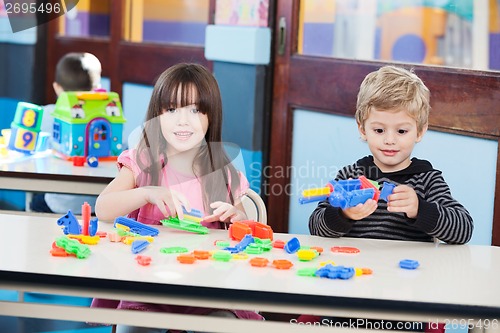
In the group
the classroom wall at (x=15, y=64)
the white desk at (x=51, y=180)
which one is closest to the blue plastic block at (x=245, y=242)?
the white desk at (x=51, y=180)

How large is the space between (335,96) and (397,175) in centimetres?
123

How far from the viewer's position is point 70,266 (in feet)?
5.15

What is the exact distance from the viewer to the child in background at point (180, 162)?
204cm

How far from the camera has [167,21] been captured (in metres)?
4.57

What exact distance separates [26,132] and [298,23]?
3.80ft

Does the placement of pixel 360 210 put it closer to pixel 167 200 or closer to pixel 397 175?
pixel 397 175

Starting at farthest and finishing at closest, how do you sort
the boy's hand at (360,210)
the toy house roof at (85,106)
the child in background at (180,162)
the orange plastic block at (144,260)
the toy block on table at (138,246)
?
1. the toy house roof at (85,106)
2. the child in background at (180,162)
3. the boy's hand at (360,210)
4. the toy block on table at (138,246)
5. the orange plastic block at (144,260)

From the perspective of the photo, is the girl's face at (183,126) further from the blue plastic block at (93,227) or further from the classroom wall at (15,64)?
the classroom wall at (15,64)

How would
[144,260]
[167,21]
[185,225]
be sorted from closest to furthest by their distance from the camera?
1. [144,260]
2. [185,225]
3. [167,21]

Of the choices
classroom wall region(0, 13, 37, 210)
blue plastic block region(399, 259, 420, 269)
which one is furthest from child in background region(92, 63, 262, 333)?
classroom wall region(0, 13, 37, 210)

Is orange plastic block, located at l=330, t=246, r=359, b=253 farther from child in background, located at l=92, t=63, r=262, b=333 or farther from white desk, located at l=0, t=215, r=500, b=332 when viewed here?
child in background, located at l=92, t=63, r=262, b=333

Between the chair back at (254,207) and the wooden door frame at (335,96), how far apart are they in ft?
2.38

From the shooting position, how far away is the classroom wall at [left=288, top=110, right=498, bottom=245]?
2.56 metres

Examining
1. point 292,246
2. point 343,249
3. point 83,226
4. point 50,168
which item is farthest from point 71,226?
point 50,168
